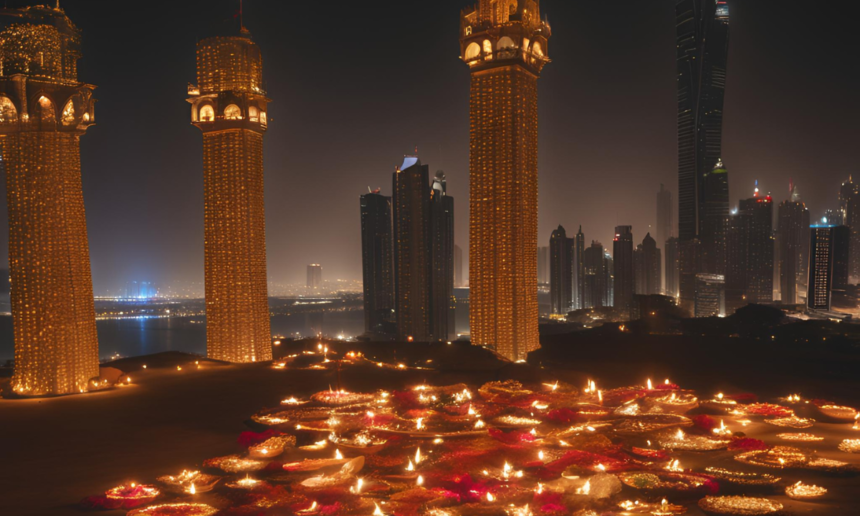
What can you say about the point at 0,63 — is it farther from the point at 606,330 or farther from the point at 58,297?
the point at 606,330

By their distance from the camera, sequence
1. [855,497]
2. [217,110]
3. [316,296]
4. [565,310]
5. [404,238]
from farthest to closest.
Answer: [316,296] → [565,310] → [404,238] → [217,110] → [855,497]

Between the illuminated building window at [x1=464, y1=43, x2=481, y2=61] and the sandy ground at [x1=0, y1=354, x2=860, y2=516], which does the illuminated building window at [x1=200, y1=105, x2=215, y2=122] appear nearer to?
the sandy ground at [x1=0, y1=354, x2=860, y2=516]

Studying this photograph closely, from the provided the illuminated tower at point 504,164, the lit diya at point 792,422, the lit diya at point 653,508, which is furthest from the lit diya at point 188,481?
the illuminated tower at point 504,164

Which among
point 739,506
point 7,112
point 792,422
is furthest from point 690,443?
point 7,112

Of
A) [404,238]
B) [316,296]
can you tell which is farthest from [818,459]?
[316,296]

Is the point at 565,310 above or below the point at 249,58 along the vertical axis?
below

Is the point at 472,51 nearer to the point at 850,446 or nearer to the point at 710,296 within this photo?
the point at 850,446

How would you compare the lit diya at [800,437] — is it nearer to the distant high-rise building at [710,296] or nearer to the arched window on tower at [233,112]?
the arched window on tower at [233,112]
